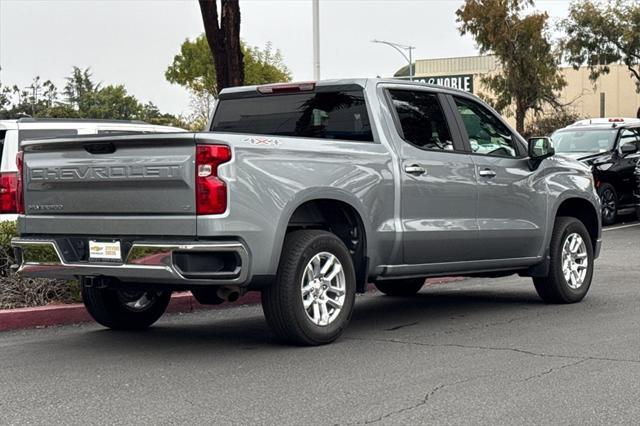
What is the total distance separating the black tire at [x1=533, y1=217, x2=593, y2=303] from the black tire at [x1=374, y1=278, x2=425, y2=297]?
137cm

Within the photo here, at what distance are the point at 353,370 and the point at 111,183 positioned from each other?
2.08 metres

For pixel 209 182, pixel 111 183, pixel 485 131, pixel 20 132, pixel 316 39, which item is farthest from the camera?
pixel 316 39

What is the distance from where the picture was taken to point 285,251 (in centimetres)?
742

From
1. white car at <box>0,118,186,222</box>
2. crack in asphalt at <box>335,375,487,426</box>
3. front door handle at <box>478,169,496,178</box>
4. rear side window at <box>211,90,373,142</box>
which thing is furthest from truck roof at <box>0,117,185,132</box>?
crack in asphalt at <box>335,375,487,426</box>

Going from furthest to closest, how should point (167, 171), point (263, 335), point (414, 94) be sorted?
1. point (414, 94)
2. point (263, 335)
3. point (167, 171)

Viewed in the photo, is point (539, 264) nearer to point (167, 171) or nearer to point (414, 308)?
point (414, 308)

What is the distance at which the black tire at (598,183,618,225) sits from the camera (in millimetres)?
19781

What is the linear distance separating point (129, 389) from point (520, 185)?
4503 mm

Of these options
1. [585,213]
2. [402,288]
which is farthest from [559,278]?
[402,288]

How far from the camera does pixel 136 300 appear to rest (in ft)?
28.6

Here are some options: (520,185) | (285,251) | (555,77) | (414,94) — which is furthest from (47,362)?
(555,77)

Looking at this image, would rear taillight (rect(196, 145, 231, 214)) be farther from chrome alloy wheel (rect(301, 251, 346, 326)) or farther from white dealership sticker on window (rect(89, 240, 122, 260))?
chrome alloy wheel (rect(301, 251, 346, 326))

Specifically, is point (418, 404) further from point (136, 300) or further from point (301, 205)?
point (136, 300)

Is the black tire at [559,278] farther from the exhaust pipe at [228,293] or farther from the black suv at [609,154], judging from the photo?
the black suv at [609,154]
